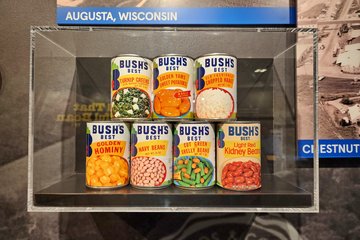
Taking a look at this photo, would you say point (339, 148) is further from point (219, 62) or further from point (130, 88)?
point (130, 88)

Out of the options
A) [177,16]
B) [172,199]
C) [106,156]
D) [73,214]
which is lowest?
[73,214]

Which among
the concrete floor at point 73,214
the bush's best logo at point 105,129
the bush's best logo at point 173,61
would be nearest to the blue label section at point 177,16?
the concrete floor at point 73,214

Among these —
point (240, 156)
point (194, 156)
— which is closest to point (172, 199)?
point (194, 156)

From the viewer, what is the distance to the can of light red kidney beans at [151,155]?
900 millimetres

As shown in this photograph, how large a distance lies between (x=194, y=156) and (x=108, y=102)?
497 millimetres

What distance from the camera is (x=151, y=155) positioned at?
35.4 inches

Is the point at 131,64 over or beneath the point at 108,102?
over

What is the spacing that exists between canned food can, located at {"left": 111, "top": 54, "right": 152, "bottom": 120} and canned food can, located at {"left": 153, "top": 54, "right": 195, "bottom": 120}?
5 cm

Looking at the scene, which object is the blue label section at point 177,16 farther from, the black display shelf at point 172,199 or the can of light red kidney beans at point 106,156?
the black display shelf at point 172,199

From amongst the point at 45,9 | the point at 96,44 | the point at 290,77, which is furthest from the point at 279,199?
the point at 45,9

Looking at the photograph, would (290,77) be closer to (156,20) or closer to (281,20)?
(281,20)

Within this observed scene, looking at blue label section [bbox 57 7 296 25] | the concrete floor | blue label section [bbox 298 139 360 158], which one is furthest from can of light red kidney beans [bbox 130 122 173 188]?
blue label section [bbox 298 139 360 158]

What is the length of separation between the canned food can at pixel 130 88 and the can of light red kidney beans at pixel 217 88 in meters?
0.19

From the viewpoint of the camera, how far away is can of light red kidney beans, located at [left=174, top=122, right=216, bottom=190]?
91 centimetres
